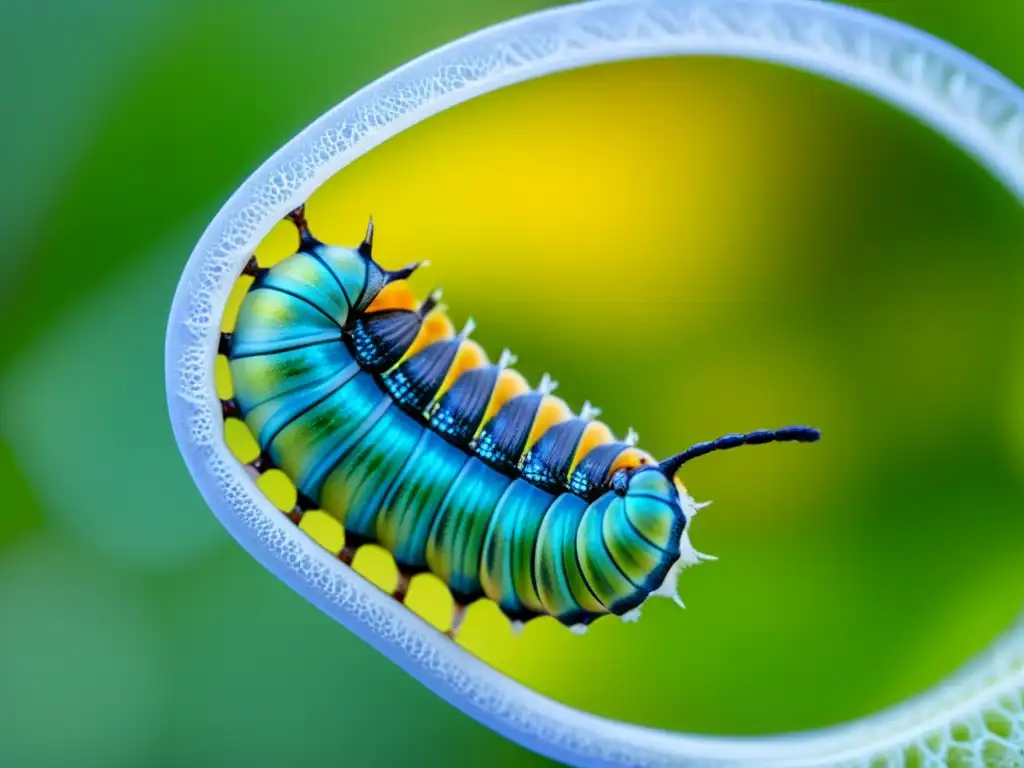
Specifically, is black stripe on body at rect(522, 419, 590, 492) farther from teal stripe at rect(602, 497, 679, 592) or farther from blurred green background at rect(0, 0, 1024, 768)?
blurred green background at rect(0, 0, 1024, 768)

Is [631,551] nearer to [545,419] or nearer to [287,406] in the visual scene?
[545,419]

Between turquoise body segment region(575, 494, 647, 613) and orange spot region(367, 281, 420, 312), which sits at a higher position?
orange spot region(367, 281, 420, 312)

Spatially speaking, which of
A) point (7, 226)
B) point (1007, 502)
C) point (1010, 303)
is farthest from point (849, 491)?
point (7, 226)

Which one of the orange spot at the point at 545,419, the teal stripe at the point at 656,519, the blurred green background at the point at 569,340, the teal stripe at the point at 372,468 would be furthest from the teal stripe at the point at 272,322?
the blurred green background at the point at 569,340

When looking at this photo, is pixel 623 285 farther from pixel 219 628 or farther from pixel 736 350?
pixel 219 628

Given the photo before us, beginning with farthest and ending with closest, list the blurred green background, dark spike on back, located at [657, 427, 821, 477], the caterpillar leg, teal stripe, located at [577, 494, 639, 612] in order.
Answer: the blurred green background → the caterpillar leg → teal stripe, located at [577, 494, 639, 612] → dark spike on back, located at [657, 427, 821, 477]

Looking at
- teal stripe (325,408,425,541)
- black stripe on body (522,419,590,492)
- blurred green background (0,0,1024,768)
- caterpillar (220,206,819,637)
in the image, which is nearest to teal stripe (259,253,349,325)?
caterpillar (220,206,819,637)
